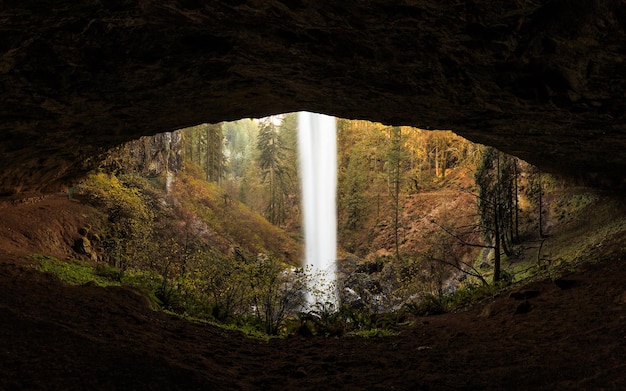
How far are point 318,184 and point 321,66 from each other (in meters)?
38.6

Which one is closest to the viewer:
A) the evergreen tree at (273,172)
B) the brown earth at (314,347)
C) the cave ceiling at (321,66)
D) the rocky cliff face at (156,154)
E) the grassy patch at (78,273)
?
the brown earth at (314,347)

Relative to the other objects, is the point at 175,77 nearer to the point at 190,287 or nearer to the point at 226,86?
the point at 226,86

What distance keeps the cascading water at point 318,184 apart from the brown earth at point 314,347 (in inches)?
1174

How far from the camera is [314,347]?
6211mm

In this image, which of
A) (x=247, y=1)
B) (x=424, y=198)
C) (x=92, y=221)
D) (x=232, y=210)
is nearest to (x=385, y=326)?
(x=247, y=1)

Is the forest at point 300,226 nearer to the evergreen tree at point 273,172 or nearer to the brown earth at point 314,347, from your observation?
the evergreen tree at point 273,172

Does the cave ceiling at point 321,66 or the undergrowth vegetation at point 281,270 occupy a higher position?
the cave ceiling at point 321,66

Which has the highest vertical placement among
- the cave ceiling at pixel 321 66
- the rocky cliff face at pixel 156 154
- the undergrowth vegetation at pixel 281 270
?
the rocky cliff face at pixel 156 154

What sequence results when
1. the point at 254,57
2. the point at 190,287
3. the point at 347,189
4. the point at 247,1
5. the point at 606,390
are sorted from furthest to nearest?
the point at 347,189, the point at 190,287, the point at 254,57, the point at 247,1, the point at 606,390

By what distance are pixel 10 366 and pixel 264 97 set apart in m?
5.97

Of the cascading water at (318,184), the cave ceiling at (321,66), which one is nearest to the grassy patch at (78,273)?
the cave ceiling at (321,66)

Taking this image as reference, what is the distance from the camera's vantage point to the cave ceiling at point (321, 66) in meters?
3.77

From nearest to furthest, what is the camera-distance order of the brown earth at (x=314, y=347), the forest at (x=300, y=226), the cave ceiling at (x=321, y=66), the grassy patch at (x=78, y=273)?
the brown earth at (x=314, y=347), the cave ceiling at (x=321, y=66), the grassy patch at (x=78, y=273), the forest at (x=300, y=226)

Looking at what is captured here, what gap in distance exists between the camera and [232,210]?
119 feet
